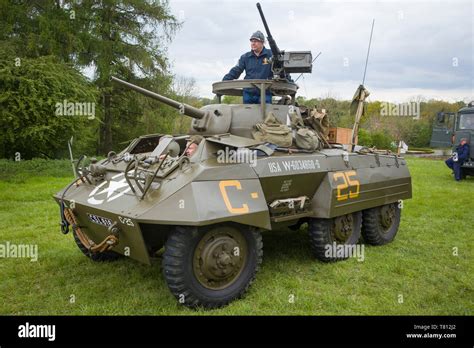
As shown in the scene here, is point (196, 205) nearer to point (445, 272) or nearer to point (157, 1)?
point (445, 272)

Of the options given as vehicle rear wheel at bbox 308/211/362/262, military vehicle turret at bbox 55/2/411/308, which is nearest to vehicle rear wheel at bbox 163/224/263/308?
military vehicle turret at bbox 55/2/411/308

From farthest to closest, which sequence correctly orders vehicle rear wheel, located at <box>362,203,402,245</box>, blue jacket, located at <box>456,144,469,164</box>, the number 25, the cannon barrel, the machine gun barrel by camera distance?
blue jacket, located at <box>456,144,469,164</box>
vehicle rear wheel, located at <box>362,203,402,245</box>
the machine gun barrel
the number 25
the cannon barrel

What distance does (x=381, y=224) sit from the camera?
759 cm

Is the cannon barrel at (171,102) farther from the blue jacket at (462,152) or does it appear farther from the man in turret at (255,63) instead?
the blue jacket at (462,152)

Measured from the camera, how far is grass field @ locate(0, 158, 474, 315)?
4.90 metres

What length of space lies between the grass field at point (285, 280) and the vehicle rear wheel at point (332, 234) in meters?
0.19

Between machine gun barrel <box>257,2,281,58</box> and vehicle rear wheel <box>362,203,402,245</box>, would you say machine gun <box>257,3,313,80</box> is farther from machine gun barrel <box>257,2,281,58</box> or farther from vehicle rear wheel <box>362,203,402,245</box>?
vehicle rear wheel <box>362,203,402,245</box>

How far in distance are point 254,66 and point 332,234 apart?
2.82m

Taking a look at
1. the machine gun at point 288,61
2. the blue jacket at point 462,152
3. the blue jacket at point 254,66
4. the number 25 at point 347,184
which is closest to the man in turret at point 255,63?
the blue jacket at point 254,66

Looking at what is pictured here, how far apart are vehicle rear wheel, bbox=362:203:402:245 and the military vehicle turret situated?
0.03 meters

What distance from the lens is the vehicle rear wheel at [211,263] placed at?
14.8ft

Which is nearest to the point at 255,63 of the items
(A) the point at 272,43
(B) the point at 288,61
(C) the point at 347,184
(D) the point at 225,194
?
(A) the point at 272,43

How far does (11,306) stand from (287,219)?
3.28 m
